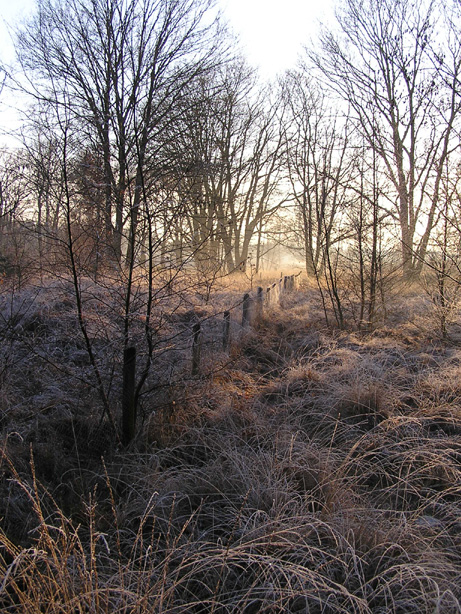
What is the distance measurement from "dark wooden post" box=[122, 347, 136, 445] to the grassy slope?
0.44 feet

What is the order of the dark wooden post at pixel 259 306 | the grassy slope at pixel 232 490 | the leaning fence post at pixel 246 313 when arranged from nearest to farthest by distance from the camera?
the grassy slope at pixel 232 490 < the leaning fence post at pixel 246 313 < the dark wooden post at pixel 259 306

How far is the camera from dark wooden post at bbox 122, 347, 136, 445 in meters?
3.05

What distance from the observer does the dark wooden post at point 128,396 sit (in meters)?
3.05

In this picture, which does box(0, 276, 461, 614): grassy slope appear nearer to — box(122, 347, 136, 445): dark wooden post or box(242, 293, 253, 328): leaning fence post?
box(122, 347, 136, 445): dark wooden post

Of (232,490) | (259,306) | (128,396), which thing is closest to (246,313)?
(259,306)

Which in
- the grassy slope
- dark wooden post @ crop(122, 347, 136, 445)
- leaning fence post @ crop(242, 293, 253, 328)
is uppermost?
leaning fence post @ crop(242, 293, 253, 328)

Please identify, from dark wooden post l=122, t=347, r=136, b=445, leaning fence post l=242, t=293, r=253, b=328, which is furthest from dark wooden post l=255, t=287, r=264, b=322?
dark wooden post l=122, t=347, r=136, b=445

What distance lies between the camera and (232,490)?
255 centimetres

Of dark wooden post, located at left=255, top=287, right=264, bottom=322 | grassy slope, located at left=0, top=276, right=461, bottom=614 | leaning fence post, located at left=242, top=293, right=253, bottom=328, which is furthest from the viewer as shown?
dark wooden post, located at left=255, top=287, right=264, bottom=322

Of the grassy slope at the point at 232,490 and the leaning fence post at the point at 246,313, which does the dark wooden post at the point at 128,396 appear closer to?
the grassy slope at the point at 232,490

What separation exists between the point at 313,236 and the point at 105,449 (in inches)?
285

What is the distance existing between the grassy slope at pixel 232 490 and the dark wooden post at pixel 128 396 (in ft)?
0.44

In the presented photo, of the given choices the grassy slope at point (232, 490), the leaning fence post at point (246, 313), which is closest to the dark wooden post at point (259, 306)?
the leaning fence post at point (246, 313)

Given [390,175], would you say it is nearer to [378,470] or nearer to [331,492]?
[378,470]
